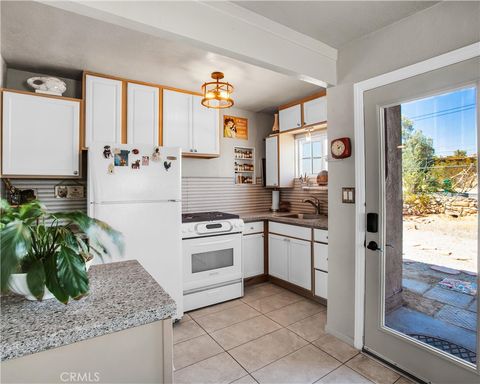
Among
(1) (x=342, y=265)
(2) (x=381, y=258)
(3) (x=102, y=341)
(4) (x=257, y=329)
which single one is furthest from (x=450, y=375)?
(3) (x=102, y=341)

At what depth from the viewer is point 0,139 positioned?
7.77 ft

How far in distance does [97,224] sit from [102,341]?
339 millimetres

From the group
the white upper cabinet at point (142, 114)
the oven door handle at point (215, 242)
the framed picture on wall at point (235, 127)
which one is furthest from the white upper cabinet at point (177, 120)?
the oven door handle at point (215, 242)

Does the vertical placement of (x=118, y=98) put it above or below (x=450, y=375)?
above

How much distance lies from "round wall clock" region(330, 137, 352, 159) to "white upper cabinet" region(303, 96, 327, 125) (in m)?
1.04

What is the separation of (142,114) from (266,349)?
2.49 metres

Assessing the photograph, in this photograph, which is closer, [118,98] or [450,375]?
[450,375]

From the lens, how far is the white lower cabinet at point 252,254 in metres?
3.50

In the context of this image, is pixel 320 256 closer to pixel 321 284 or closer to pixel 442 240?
pixel 321 284

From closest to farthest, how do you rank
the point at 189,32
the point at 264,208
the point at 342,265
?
the point at 189,32
the point at 342,265
the point at 264,208

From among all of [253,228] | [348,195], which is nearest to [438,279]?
[348,195]

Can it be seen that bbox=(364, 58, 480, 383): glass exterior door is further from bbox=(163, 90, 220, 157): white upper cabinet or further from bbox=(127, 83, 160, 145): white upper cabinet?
bbox=(127, 83, 160, 145): white upper cabinet

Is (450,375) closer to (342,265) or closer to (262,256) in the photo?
(342,265)

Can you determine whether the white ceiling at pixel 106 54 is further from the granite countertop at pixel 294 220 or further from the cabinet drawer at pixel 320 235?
the cabinet drawer at pixel 320 235
